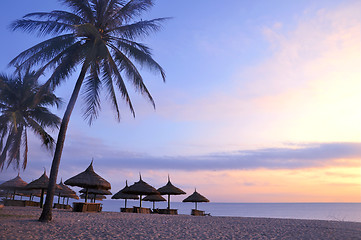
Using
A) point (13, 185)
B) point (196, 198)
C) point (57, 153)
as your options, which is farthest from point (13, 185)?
point (57, 153)

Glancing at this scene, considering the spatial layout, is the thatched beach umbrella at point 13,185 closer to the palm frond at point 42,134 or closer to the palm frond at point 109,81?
the palm frond at point 42,134

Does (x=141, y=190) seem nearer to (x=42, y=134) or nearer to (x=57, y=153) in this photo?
(x=42, y=134)

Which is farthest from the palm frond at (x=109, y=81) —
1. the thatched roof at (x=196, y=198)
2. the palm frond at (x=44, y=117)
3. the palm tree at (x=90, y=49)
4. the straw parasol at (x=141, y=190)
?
the thatched roof at (x=196, y=198)

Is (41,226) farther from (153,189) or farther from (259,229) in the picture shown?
(153,189)

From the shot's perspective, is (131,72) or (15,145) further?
(15,145)

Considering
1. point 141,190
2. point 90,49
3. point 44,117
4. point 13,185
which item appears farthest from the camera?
point 13,185

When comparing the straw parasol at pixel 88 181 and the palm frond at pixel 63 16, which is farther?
the straw parasol at pixel 88 181

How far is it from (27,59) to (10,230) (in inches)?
256

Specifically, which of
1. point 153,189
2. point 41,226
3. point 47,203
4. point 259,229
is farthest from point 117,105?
point 153,189

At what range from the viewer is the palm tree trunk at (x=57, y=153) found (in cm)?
1115

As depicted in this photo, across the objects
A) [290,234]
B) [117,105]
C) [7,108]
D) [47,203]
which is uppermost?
[7,108]

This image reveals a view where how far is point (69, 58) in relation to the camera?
11609 millimetres

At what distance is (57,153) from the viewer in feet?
37.1

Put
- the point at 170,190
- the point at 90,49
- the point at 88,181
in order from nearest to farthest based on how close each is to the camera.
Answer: the point at 90,49 → the point at 88,181 → the point at 170,190
